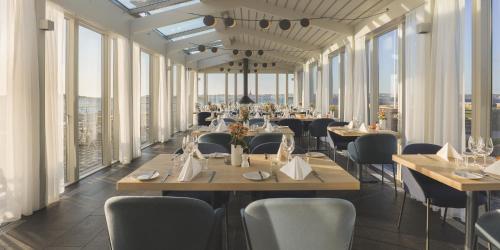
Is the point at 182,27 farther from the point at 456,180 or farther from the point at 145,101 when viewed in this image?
the point at 456,180

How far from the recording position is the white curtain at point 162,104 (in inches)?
387

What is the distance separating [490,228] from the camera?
6.76 feet

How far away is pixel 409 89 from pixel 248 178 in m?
3.54

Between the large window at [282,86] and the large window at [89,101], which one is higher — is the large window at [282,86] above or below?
above

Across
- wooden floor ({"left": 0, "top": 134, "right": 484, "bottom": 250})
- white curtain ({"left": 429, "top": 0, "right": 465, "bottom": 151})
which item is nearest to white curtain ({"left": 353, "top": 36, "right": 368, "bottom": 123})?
wooden floor ({"left": 0, "top": 134, "right": 484, "bottom": 250})

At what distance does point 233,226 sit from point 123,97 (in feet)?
14.1

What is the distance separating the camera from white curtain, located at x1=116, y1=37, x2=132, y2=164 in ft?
21.9

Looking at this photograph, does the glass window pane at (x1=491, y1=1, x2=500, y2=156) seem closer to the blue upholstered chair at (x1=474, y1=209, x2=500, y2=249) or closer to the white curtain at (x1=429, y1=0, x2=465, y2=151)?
the white curtain at (x1=429, y1=0, x2=465, y2=151)

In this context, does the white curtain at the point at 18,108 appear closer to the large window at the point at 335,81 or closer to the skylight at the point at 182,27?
the skylight at the point at 182,27

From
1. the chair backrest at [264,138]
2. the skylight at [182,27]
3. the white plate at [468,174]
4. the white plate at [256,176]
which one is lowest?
the white plate at [256,176]

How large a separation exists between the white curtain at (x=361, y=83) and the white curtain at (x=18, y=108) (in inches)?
215

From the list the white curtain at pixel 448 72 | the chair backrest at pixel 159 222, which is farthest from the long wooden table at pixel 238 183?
the white curtain at pixel 448 72

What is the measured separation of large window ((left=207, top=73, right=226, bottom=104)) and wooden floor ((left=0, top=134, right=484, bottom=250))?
12.6 meters

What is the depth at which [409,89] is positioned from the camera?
A: 191 inches
